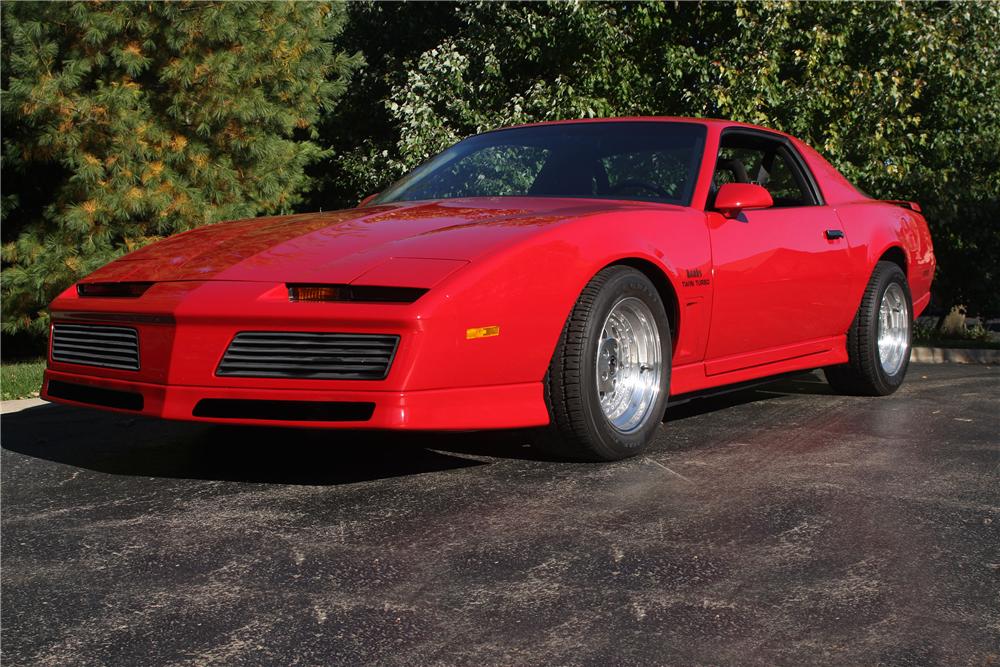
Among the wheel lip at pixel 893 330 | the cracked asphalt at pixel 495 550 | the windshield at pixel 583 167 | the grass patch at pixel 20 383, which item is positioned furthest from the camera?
the grass patch at pixel 20 383

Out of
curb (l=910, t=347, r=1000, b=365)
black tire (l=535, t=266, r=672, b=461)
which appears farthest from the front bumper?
curb (l=910, t=347, r=1000, b=365)

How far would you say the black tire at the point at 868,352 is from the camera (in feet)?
21.4

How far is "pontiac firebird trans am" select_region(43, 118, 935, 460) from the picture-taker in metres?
3.86

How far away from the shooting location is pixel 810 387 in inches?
284

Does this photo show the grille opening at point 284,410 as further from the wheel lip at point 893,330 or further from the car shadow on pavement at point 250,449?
the wheel lip at point 893,330

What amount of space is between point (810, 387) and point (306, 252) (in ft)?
13.2

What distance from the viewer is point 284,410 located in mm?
3893

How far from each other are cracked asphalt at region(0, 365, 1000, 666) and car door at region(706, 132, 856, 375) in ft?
1.64

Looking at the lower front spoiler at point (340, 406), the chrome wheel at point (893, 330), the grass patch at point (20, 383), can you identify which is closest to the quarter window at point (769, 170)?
the chrome wheel at point (893, 330)

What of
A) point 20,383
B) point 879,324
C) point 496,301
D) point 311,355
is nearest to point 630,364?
point 496,301

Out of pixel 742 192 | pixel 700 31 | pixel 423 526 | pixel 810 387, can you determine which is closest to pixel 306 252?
pixel 423 526

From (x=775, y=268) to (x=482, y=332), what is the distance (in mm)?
2118

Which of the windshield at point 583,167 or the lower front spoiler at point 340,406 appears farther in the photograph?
the windshield at point 583,167

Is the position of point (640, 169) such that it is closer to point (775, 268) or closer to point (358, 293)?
point (775, 268)
